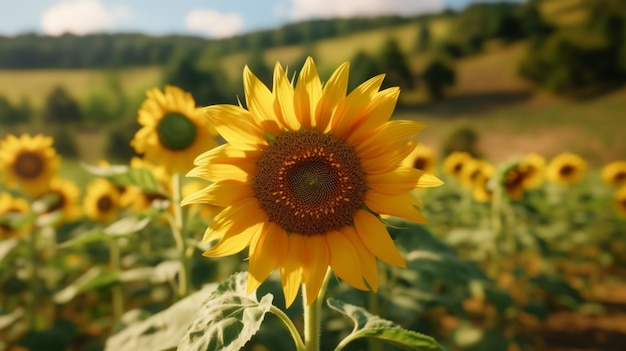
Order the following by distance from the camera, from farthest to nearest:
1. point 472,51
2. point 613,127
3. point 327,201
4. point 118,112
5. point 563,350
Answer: point 472,51
point 118,112
point 613,127
point 563,350
point 327,201

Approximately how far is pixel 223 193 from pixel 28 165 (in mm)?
3997

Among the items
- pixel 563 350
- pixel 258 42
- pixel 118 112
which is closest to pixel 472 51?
pixel 258 42

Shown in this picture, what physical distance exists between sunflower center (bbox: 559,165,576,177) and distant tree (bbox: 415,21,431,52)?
44185 mm

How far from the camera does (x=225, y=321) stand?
5.13ft

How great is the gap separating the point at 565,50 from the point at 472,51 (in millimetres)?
9467

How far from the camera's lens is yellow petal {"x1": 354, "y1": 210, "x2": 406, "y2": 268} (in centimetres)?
161

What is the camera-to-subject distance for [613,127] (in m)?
31.4

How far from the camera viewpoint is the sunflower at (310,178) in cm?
162

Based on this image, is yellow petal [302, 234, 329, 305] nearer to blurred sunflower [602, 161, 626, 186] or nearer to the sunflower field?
the sunflower field

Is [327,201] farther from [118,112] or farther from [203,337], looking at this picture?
[118,112]

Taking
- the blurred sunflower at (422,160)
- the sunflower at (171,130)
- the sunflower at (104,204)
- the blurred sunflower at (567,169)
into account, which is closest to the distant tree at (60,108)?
the sunflower at (104,204)

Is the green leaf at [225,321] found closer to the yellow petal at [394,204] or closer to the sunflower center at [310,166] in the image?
the sunflower center at [310,166]

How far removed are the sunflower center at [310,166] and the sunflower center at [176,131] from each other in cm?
135

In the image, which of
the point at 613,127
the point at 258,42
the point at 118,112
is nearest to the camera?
the point at 613,127
